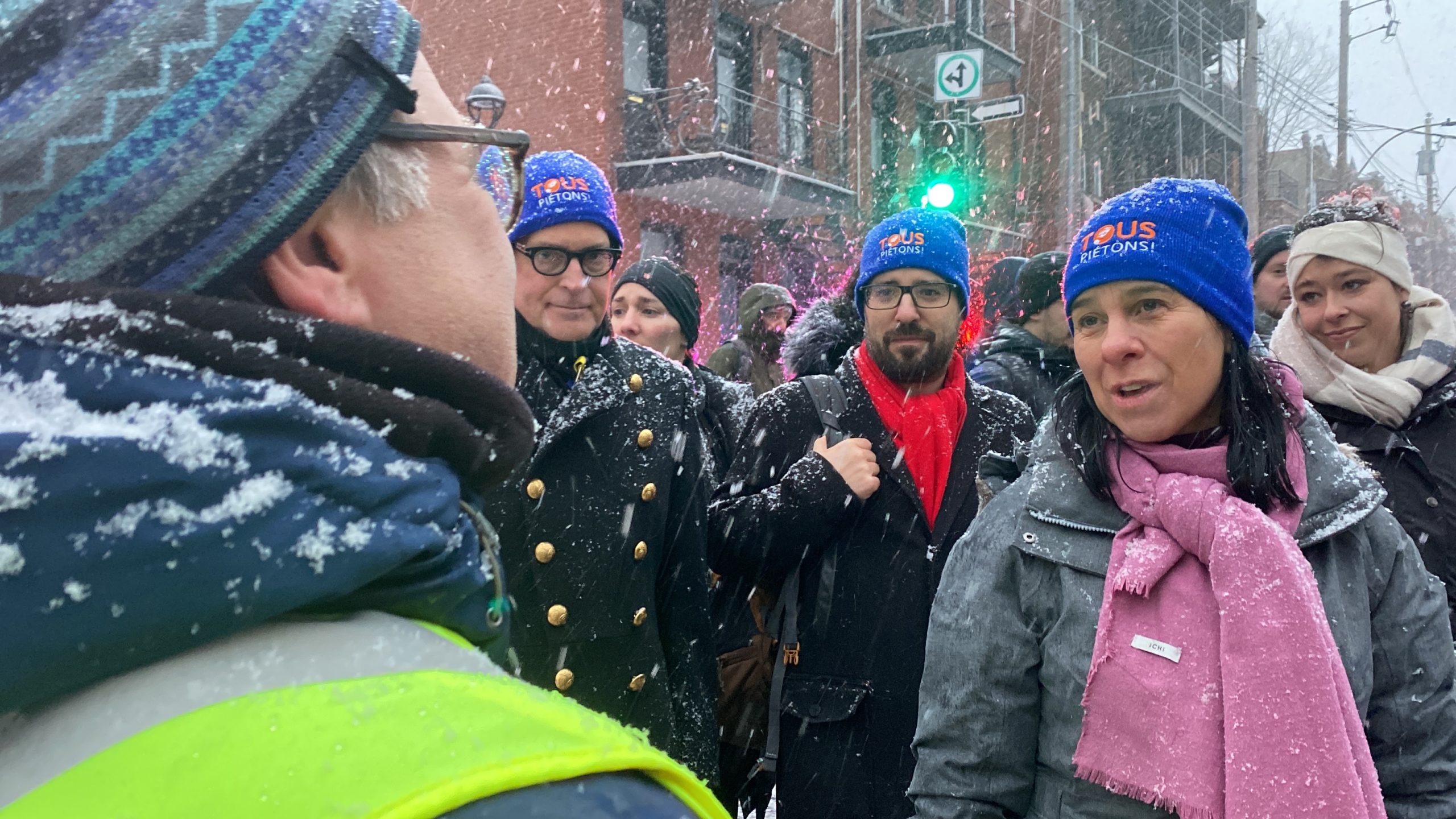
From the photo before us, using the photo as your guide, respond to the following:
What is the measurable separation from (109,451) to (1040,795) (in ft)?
5.47

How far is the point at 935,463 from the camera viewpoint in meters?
3.07

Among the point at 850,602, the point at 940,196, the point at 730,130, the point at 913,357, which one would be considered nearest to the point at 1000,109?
the point at 940,196

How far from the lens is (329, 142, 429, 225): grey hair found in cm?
89

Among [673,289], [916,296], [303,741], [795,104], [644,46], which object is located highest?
[644,46]

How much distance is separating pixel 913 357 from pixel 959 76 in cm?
913

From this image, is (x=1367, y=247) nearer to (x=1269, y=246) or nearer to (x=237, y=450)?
(x=1269, y=246)

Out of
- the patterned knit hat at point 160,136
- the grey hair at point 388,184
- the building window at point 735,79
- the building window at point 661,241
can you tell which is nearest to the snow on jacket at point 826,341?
the grey hair at point 388,184

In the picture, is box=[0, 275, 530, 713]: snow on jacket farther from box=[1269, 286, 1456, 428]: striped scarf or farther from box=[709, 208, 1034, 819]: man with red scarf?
box=[1269, 286, 1456, 428]: striped scarf

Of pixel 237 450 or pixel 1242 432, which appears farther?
pixel 1242 432

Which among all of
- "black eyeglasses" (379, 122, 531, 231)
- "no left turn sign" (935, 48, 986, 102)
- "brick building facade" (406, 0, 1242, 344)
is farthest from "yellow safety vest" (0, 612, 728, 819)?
"no left turn sign" (935, 48, 986, 102)

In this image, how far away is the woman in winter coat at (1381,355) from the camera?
2.99 metres

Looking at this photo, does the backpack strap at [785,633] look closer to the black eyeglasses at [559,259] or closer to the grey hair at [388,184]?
the black eyeglasses at [559,259]

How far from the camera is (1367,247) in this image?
127 inches

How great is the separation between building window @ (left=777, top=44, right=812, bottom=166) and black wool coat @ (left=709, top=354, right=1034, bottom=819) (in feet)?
48.0
